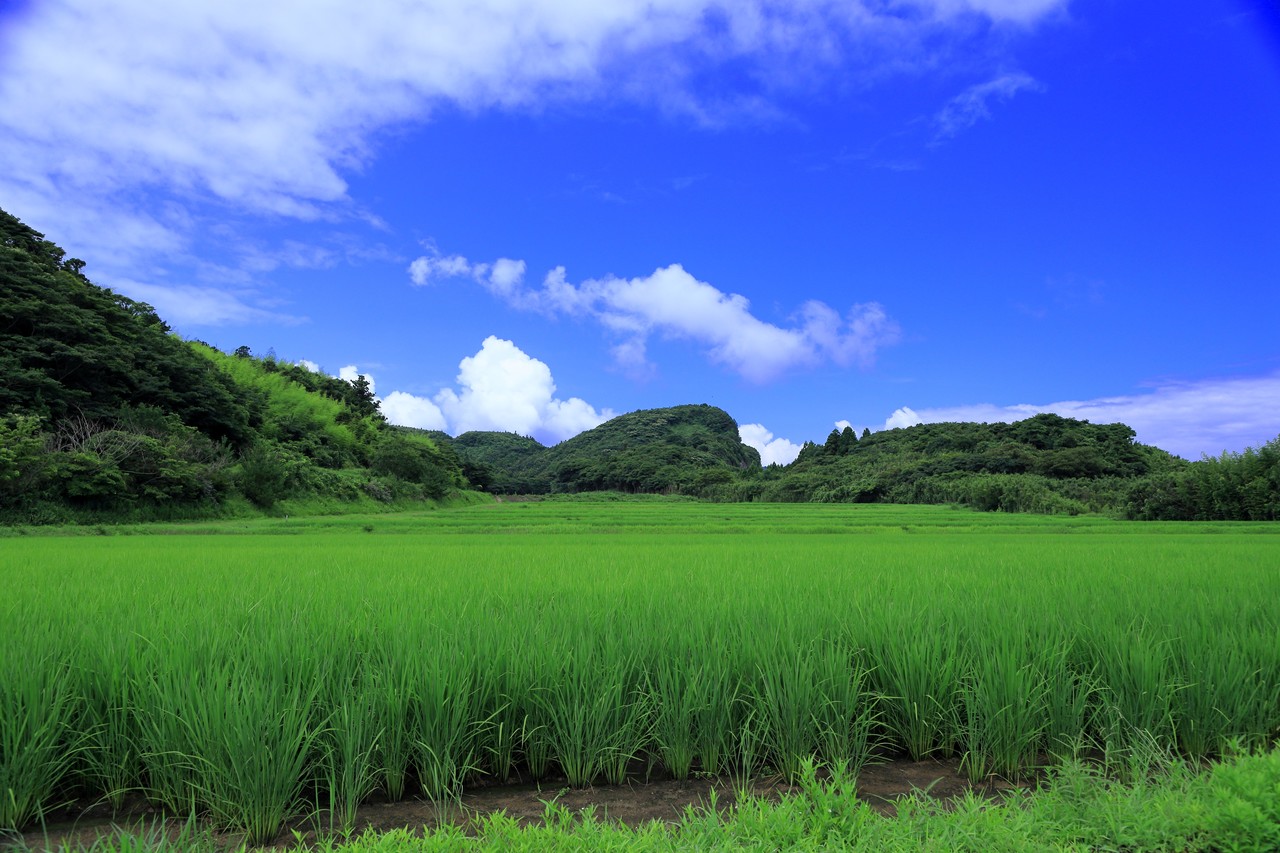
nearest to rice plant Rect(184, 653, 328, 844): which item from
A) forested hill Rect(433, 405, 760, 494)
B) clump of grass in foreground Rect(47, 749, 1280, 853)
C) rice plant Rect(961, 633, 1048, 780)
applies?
clump of grass in foreground Rect(47, 749, 1280, 853)

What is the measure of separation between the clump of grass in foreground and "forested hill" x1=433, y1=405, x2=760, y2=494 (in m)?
62.0

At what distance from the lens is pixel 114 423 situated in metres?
22.9

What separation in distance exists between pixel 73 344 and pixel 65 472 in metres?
10.8

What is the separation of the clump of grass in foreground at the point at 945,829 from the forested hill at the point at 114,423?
20425 millimetres

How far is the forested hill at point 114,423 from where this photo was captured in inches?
693

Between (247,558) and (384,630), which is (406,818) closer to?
(384,630)

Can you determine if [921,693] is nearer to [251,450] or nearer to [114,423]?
[114,423]

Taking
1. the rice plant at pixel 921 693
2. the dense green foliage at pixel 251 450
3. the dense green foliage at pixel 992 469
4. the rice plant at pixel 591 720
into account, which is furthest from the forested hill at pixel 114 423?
the dense green foliage at pixel 992 469

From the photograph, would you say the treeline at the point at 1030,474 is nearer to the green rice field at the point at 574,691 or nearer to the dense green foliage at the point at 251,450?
the dense green foliage at the point at 251,450

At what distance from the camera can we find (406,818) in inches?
84.0

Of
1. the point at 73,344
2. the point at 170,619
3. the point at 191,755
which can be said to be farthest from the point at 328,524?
the point at 191,755

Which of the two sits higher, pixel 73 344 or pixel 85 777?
pixel 73 344

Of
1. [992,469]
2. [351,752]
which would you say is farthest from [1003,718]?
[992,469]

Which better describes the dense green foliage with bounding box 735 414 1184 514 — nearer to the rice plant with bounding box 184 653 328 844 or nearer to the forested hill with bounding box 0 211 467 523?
the forested hill with bounding box 0 211 467 523
